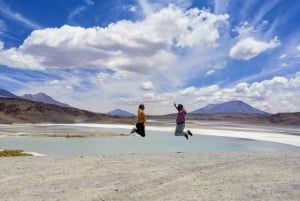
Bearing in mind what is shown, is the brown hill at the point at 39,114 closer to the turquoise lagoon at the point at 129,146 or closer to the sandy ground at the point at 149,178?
the turquoise lagoon at the point at 129,146

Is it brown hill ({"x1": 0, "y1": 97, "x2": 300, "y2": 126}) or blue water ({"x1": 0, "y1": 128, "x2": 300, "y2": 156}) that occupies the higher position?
brown hill ({"x1": 0, "y1": 97, "x2": 300, "y2": 126})

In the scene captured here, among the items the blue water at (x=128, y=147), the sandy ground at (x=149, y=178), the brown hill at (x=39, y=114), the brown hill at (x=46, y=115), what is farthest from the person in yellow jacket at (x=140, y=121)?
the brown hill at (x=39, y=114)

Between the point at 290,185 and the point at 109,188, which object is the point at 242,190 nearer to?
the point at 290,185

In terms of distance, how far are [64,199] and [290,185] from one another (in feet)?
22.6

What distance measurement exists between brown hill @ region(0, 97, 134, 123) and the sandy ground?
131227mm

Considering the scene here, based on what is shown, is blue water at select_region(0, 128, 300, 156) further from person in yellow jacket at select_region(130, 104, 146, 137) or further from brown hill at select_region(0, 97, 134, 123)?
brown hill at select_region(0, 97, 134, 123)

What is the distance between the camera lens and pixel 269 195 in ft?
40.8

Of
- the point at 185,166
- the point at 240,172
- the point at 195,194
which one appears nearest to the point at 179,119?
the point at 185,166

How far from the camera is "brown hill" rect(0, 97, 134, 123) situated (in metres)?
156

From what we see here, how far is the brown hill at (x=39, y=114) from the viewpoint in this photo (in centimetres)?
15638

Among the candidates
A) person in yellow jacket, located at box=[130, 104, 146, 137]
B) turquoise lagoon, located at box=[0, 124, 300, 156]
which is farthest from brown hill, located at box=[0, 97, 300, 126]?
person in yellow jacket, located at box=[130, 104, 146, 137]

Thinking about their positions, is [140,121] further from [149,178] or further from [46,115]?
[46,115]

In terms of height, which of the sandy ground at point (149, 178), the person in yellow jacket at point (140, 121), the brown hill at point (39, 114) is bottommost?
the sandy ground at point (149, 178)

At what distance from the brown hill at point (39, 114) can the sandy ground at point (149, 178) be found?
131m
